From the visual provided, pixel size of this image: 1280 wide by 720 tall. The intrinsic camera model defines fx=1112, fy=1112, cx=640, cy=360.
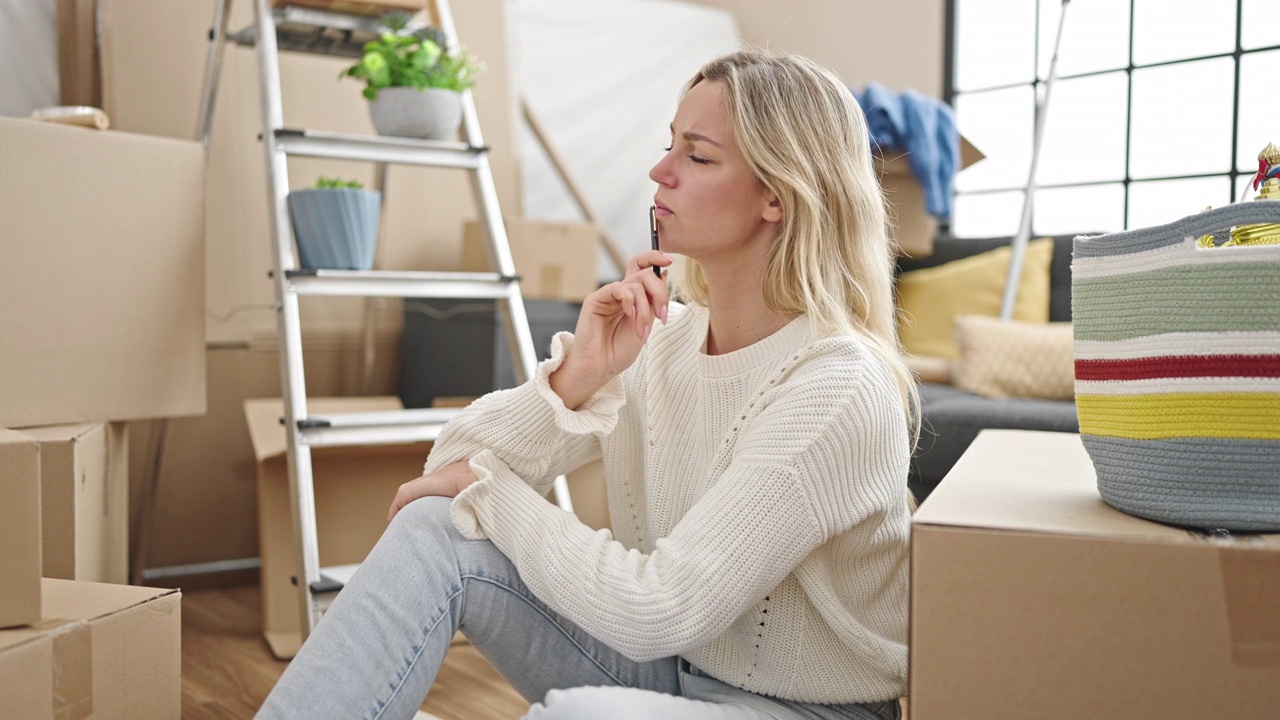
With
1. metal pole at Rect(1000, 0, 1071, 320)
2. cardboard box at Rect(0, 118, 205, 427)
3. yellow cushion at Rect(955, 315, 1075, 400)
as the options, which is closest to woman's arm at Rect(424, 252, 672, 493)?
cardboard box at Rect(0, 118, 205, 427)

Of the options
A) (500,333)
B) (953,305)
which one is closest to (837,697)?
(500,333)

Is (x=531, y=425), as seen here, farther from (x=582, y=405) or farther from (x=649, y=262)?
(x=649, y=262)

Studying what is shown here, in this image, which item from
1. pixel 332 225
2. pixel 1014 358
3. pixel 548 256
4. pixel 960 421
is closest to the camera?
pixel 332 225

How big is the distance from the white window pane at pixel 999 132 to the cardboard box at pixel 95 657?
317 centimetres

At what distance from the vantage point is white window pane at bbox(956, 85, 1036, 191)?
12.4 feet

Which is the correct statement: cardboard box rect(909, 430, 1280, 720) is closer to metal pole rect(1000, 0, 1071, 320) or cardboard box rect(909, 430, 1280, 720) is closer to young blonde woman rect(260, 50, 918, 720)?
young blonde woman rect(260, 50, 918, 720)

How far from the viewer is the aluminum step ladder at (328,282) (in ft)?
5.85

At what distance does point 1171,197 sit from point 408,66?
245 cm

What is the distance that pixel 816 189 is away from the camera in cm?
117

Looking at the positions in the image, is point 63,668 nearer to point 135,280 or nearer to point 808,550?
point 808,550

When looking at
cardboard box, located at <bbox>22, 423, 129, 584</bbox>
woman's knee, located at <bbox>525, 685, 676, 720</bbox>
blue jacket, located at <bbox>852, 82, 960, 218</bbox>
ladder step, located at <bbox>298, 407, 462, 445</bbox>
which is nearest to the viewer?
woman's knee, located at <bbox>525, 685, 676, 720</bbox>

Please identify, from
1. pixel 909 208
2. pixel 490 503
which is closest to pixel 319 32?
pixel 490 503

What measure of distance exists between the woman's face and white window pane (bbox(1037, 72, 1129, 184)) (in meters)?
2.70

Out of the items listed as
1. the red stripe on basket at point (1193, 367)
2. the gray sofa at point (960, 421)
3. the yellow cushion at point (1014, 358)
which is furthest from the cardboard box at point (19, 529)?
the yellow cushion at point (1014, 358)
